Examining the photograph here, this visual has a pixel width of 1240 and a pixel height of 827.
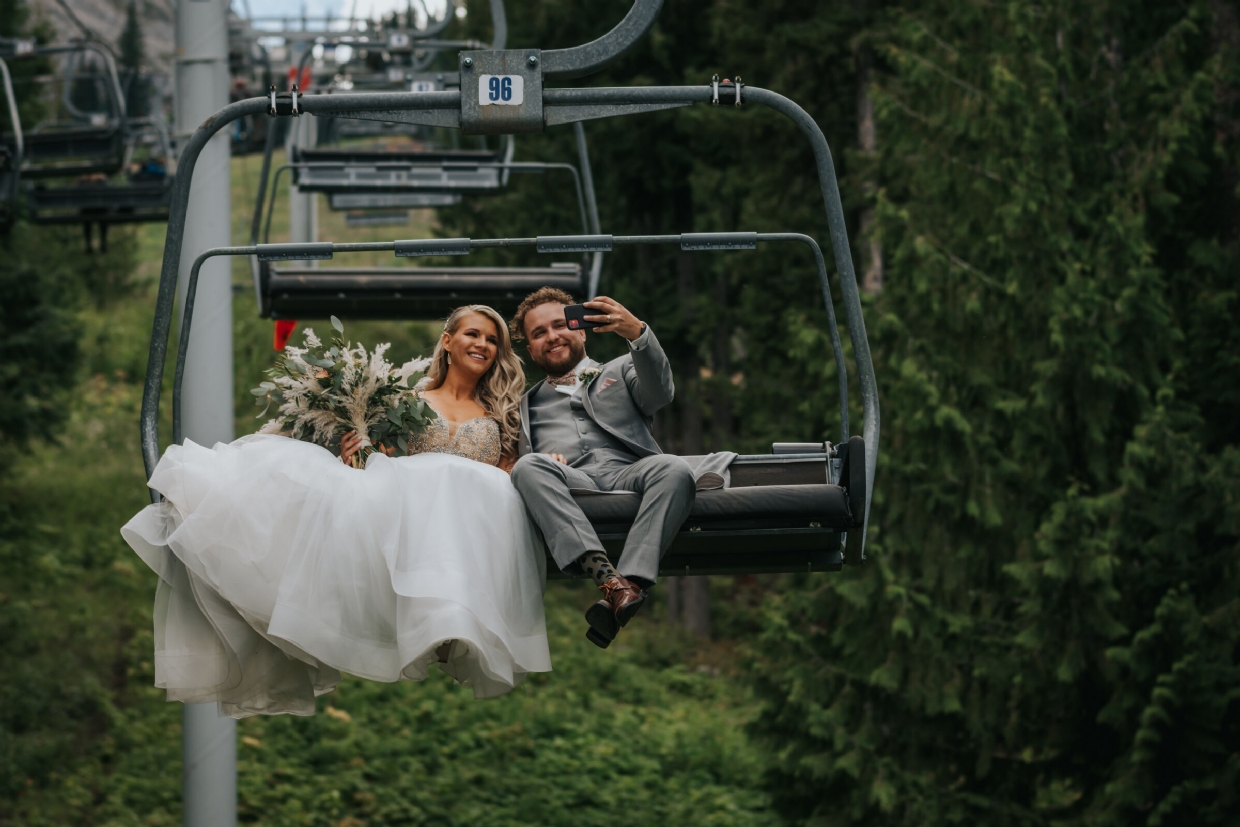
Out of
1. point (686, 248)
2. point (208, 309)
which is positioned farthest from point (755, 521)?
point (208, 309)

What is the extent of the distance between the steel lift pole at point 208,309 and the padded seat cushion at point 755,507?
368 centimetres

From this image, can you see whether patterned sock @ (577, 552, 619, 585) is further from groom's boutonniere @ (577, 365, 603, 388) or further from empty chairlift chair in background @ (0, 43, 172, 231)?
empty chairlift chair in background @ (0, 43, 172, 231)

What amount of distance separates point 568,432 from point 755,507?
787mm

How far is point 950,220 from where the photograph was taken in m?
9.75

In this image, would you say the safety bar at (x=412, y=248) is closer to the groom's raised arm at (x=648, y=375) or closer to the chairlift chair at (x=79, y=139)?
the groom's raised arm at (x=648, y=375)

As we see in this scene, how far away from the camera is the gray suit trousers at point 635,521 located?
3.70 m

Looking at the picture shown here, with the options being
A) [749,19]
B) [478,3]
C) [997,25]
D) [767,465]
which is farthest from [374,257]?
[767,465]

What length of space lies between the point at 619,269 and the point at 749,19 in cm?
382

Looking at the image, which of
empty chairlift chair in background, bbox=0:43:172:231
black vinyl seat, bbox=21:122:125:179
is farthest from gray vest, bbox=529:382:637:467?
black vinyl seat, bbox=21:122:125:179

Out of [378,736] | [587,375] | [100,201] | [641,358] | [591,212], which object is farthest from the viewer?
[378,736]

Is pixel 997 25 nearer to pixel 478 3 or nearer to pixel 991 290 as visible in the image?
pixel 991 290

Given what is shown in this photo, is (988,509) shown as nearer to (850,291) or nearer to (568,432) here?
(568,432)

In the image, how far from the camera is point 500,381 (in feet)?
15.2

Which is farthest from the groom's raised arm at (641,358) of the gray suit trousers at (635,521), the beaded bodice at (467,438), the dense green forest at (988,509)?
the dense green forest at (988,509)
